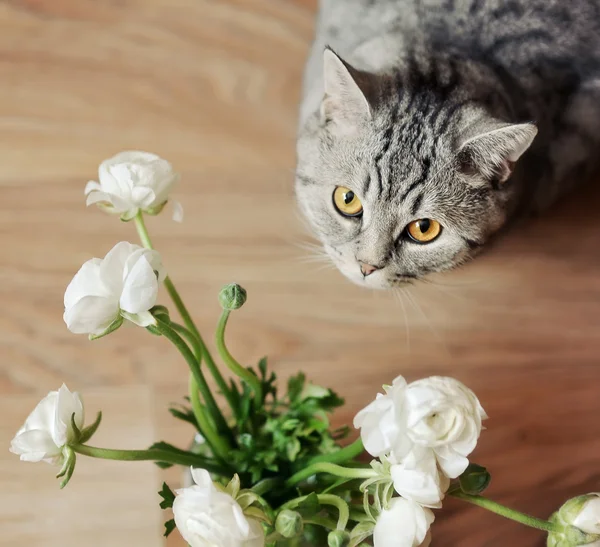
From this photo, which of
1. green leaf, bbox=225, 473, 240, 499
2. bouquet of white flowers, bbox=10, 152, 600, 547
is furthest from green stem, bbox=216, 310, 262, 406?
green leaf, bbox=225, 473, 240, 499

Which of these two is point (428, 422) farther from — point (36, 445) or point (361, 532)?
point (36, 445)

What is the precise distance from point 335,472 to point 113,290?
0.71ft

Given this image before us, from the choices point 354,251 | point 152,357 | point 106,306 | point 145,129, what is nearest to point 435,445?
point 106,306

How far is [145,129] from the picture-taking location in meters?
0.99

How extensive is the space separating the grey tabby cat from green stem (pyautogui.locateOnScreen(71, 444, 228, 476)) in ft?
1.03

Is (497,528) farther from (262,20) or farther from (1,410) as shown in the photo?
(262,20)

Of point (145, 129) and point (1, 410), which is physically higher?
point (145, 129)

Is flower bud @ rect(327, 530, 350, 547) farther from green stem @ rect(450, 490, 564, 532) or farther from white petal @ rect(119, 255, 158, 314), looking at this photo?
white petal @ rect(119, 255, 158, 314)

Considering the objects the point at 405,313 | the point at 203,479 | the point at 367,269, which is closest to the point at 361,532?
the point at 203,479

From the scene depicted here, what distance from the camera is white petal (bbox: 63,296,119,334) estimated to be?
0.43m

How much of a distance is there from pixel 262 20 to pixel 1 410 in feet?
2.41

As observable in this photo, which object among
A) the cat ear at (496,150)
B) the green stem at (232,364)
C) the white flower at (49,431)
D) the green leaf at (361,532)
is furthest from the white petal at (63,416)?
the cat ear at (496,150)

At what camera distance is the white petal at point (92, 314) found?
0.43 metres

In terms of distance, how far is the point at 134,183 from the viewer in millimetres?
482
